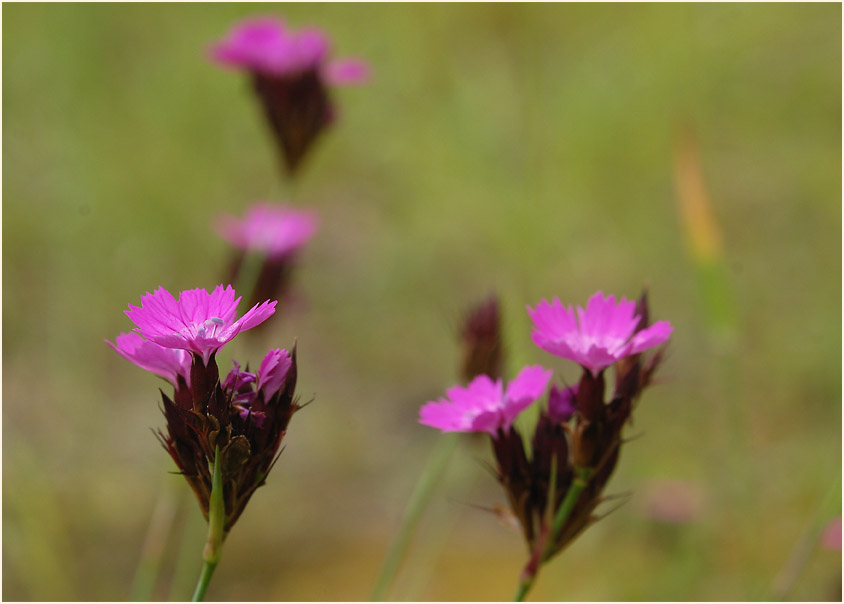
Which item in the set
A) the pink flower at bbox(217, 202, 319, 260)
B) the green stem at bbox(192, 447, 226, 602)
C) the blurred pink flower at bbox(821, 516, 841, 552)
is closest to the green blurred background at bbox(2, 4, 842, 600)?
the blurred pink flower at bbox(821, 516, 841, 552)

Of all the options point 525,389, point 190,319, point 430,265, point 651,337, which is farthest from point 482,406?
point 430,265

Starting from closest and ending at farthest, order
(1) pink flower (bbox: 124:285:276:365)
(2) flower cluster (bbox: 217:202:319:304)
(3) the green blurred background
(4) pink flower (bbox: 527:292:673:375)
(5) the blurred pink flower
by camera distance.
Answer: (1) pink flower (bbox: 124:285:276:365), (4) pink flower (bbox: 527:292:673:375), (5) the blurred pink flower, (2) flower cluster (bbox: 217:202:319:304), (3) the green blurred background

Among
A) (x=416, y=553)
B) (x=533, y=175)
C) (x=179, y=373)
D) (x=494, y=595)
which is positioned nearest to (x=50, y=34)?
(x=533, y=175)

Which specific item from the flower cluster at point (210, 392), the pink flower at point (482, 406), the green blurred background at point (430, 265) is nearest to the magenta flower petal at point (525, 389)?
the pink flower at point (482, 406)

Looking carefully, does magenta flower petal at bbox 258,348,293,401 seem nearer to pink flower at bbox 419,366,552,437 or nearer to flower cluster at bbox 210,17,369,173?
pink flower at bbox 419,366,552,437

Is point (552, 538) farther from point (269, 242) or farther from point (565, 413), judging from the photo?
point (269, 242)
